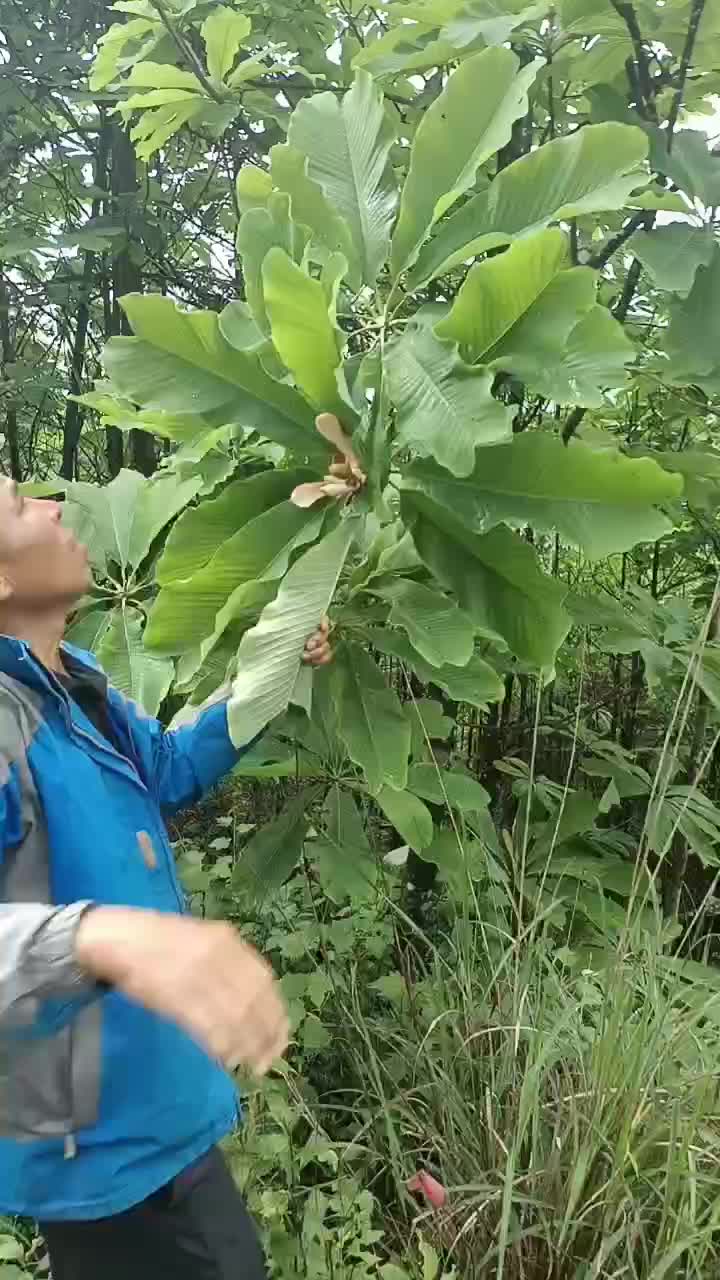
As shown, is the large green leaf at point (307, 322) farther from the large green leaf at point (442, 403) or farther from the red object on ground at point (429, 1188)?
Result: the red object on ground at point (429, 1188)

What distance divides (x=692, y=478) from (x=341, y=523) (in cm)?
85

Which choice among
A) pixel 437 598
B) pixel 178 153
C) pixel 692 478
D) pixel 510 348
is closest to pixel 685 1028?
pixel 437 598

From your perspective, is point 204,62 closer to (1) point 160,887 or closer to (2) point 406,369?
(2) point 406,369

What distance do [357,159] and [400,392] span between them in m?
0.37

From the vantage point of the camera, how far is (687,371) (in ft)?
4.17

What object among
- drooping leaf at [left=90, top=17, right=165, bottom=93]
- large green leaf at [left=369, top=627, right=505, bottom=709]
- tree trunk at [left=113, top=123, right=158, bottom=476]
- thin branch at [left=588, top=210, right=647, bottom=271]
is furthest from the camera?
tree trunk at [left=113, top=123, right=158, bottom=476]

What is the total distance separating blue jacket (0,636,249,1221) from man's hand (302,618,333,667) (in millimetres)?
241

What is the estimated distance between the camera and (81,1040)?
88 centimetres

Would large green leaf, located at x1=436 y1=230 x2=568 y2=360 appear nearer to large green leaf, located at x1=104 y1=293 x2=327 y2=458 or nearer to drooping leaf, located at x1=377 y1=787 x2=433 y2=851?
large green leaf, located at x1=104 y1=293 x2=327 y2=458

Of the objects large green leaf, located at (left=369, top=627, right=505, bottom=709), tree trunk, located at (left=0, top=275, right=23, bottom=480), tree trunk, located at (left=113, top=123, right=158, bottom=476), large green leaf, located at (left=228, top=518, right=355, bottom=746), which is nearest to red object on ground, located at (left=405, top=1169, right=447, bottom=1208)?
large green leaf, located at (left=369, top=627, right=505, bottom=709)

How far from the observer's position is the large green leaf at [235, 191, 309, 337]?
107 centimetres

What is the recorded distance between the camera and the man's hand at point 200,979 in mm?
548

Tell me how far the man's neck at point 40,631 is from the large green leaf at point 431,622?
1.18 feet

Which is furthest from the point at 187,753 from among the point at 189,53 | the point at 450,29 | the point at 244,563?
the point at 189,53
